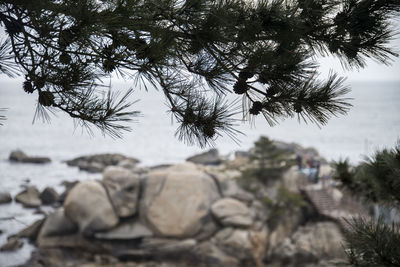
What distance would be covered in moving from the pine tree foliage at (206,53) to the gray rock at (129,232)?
32.1ft

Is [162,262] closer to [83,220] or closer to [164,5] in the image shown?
[83,220]

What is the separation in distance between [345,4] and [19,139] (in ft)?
85.4

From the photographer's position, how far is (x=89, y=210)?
1134 cm

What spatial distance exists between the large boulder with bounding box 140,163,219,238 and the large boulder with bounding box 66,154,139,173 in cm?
638

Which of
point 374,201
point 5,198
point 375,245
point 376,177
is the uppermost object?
point 376,177

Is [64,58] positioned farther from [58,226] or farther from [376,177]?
[58,226]

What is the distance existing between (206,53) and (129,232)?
10156 millimetres

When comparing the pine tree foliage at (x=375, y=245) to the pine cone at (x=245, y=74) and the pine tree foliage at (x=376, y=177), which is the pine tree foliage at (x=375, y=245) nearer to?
the pine tree foliage at (x=376, y=177)

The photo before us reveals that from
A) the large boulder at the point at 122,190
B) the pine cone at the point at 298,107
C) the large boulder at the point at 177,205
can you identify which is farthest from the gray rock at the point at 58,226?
the pine cone at the point at 298,107

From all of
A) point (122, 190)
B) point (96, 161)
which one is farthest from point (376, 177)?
point (96, 161)

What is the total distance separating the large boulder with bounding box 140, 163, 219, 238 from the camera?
11.1 meters

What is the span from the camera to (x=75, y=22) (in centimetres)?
145

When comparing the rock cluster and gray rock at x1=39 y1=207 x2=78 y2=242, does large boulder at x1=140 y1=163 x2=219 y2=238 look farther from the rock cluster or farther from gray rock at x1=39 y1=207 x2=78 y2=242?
gray rock at x1=39 y1=207 x2=78 y2=242

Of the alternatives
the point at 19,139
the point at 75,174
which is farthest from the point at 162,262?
the point at 19,139
